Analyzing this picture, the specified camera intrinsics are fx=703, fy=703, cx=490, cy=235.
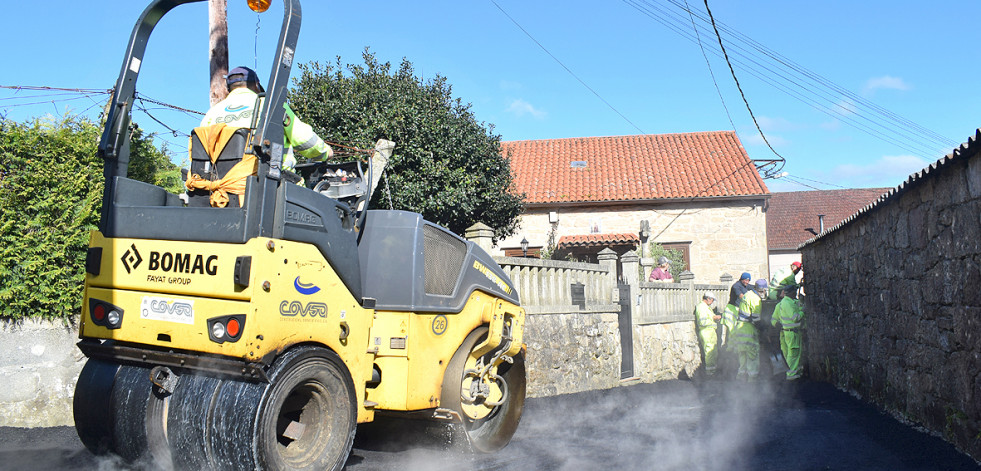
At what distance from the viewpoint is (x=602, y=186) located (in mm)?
23797

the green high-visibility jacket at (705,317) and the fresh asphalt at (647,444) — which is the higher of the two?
the green high-visibility jacket at (705,317)

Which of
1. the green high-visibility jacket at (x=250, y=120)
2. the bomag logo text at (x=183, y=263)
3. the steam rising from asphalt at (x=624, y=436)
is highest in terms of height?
the green high-visibility jacket at (x=250, y=120)

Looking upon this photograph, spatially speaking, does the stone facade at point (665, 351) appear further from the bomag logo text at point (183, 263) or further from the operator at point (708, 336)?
the bomag logo text at point (183, 263)

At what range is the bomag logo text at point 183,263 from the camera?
3387 millimetres

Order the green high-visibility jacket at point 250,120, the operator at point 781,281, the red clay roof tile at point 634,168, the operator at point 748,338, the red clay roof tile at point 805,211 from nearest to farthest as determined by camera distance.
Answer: the green high-visibility jacket at point 250,120 → the operator at point 748,338 → the operator at point 781,281 → the red clay roof tile at point 634,168 → the red clay roof tile at point 805,211

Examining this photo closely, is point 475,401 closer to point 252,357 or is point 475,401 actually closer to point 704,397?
point 252,357

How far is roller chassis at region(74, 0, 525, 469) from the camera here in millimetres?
3354

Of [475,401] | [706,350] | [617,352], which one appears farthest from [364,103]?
[475,401]

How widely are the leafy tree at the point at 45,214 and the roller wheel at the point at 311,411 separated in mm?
2888

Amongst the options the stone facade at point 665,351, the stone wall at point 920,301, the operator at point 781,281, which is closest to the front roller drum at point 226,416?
the stone wall at point 920,301

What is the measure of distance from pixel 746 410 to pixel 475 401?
422cm

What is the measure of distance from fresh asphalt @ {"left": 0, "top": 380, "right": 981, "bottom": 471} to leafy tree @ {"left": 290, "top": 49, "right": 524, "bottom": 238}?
757 cm

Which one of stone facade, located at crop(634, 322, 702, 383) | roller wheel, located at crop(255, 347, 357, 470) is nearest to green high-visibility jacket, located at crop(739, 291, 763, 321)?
stone facade, located at crop(634, 322, 702, 383)

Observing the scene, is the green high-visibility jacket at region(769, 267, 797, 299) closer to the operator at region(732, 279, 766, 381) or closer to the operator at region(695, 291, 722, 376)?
the operator at region(732, 279, 766, 381)
